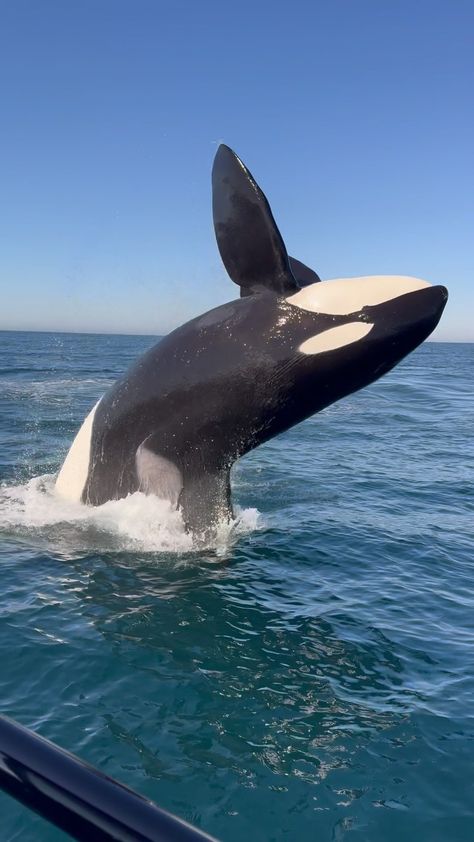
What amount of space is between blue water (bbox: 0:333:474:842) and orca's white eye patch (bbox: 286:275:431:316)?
12.8 ft

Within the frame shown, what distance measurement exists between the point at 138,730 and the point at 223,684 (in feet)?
3.82

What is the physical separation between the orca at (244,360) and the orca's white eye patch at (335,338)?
0.04 feet

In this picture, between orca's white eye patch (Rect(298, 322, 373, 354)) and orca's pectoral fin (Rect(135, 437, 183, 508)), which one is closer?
orca's white eye patch (Rect(298, 322, 373, 354))

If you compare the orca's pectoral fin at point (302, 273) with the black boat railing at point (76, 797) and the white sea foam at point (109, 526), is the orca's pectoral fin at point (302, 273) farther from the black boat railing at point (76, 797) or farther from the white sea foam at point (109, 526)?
the black boat railing at point (76, 797)

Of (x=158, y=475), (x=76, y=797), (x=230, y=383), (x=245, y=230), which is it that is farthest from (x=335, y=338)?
(x=76, y=797)

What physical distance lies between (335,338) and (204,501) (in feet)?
11.2

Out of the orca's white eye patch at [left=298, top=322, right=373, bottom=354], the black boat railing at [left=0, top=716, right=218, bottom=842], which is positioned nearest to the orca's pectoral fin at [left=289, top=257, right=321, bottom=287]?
the orca's white eye patch at [left=298, top=322, right=373, bottom=354]

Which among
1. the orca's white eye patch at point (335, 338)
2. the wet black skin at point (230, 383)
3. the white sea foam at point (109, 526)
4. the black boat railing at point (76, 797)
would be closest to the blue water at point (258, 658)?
the white sea foam at point (109, 526)

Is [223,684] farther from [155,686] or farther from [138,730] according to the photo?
[138,730]

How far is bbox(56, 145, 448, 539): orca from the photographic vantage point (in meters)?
8.80

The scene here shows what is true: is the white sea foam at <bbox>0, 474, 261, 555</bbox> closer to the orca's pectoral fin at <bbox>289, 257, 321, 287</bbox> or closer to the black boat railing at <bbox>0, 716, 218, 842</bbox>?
the orca's pectoral fin at <bbox>289, 257, 321, 287</bbox>

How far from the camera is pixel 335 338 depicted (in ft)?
29.7

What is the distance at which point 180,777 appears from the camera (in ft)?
19.1

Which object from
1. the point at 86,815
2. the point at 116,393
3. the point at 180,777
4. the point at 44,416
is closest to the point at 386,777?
the point at 180,777
